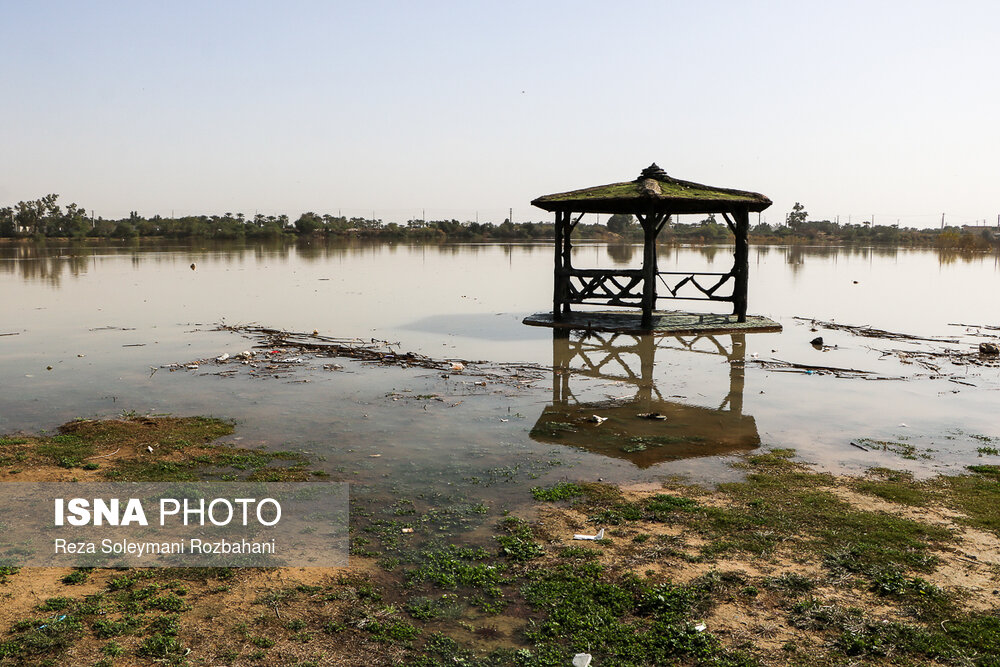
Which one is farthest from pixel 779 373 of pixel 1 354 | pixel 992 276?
pixel 992 276

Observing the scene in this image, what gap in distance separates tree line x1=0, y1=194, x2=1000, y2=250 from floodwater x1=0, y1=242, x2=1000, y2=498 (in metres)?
62.7

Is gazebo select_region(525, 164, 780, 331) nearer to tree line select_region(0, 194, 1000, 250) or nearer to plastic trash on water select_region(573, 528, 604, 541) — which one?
plastic trash on water select_region(573, 528, 604, 541)

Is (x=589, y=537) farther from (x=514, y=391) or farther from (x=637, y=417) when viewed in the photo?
(x=514, y=391)

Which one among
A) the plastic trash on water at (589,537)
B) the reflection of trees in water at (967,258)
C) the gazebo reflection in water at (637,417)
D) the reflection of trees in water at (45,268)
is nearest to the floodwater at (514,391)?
the gazebo reflection in water at (637,417)

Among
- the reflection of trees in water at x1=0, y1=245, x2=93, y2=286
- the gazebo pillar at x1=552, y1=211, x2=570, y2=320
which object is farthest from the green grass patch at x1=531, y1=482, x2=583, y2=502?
the reflection of trees in water at x1=0, y1=245, x2=93, y2=286

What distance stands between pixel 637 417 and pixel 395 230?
88483 millimetres

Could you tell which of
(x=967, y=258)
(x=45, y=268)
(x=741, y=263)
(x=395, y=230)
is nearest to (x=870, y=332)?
(x=741, y=263)

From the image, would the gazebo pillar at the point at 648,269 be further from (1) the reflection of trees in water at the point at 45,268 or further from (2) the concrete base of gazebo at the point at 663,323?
(1) the reflection of trees in water at the point at 45,268

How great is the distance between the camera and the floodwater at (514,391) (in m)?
7.21

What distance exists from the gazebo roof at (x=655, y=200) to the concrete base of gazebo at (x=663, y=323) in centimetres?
259

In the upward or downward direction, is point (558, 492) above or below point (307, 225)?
below

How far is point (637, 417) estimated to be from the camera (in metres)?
8.83

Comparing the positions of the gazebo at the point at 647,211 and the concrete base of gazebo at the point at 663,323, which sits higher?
the gazebo at the point at 647,211

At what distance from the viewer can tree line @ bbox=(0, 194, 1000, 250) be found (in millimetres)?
79750
